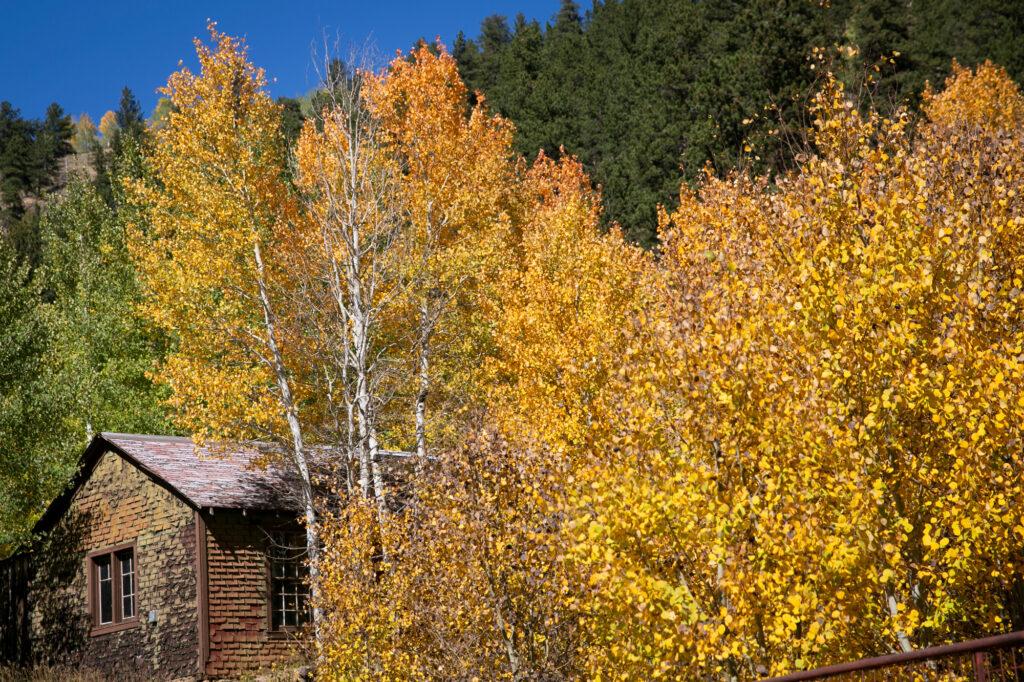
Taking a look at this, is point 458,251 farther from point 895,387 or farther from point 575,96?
point 575,96

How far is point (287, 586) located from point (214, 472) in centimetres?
332

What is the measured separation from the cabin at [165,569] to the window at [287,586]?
1.2 inches

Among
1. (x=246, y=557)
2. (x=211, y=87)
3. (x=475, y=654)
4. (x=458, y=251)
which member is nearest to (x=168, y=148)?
(x=211, y=87)

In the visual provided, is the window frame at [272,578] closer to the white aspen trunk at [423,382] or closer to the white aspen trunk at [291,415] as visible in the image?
the white aspen trunk at [291,415]

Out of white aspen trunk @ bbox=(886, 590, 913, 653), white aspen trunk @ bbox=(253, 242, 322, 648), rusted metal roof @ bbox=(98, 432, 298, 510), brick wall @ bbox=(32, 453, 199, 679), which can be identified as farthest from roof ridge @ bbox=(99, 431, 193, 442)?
white aspen trunk @ bbox=(886, 590, 913, 653)

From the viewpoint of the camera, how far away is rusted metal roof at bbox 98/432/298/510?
2317 centimetres

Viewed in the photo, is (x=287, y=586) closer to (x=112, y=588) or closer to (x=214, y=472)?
(x=214, y=472)

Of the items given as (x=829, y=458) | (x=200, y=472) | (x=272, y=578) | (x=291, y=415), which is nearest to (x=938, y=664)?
(x=829, y=458)

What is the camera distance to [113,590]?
24875mm

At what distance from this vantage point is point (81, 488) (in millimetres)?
26141

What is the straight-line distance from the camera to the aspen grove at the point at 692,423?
1013cm

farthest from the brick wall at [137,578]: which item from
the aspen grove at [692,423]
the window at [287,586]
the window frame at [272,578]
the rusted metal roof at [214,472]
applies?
the aspen grove at [692,423]

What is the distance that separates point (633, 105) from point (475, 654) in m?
46.2

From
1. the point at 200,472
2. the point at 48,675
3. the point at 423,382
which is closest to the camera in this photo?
the point at 423,382
